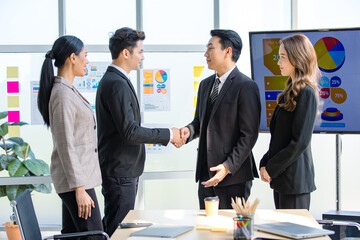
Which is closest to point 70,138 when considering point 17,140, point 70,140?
point 70,140

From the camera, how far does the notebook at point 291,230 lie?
2.13 metres

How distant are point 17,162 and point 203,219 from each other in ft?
9.80

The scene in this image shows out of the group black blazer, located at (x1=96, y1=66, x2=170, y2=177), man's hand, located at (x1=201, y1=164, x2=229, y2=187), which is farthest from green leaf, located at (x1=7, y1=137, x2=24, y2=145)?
man's hand, located at (x1=201, y1=164, x2=229, y2=187)

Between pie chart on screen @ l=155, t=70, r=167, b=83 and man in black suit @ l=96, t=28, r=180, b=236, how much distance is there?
5.39 ft

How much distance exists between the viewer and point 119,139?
333cm

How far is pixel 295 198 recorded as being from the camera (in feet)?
10.1

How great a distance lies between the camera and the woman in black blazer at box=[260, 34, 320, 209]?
2990 mm

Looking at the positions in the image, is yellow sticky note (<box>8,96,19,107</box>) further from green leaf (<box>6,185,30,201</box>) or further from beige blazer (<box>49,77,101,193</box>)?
beige blazer (<box>49,77,101,193</box>)

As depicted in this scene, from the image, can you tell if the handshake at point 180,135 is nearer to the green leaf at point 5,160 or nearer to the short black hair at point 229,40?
the short black hair at point 229,40

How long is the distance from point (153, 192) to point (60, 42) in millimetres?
2612

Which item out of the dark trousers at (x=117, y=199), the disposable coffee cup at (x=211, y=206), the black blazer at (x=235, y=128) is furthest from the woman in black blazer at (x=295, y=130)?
the dark trousers at (x=117, y=199)

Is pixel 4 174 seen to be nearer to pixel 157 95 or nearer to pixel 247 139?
pixel 157 95

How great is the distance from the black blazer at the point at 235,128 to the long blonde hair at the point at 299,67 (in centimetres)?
28

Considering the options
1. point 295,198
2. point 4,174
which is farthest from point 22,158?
point 295,198
